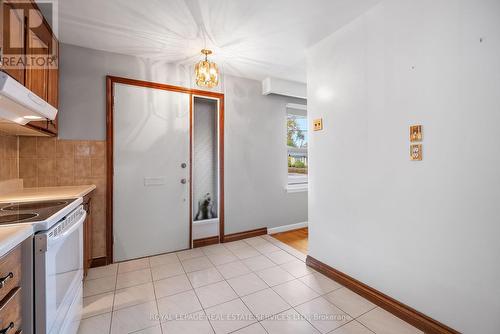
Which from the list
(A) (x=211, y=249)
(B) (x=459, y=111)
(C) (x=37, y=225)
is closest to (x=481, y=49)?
(B) (x=459, y=111)

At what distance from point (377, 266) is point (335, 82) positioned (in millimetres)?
1768

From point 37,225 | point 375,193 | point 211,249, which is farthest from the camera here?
point 211,249

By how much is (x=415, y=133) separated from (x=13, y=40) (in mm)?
2808

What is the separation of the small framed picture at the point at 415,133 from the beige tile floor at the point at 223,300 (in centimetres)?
138

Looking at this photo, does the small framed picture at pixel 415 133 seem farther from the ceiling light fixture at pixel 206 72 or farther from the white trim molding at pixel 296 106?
the white trim molding at pixel 296 106

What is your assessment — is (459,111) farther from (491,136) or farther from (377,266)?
(377,266)

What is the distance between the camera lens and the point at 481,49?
1364mm

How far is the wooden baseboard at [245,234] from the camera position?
3.34 meters

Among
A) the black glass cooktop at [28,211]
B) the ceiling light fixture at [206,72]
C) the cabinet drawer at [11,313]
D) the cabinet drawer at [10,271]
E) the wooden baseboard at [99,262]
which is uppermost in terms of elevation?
the ceiling light fixture at [206,72]

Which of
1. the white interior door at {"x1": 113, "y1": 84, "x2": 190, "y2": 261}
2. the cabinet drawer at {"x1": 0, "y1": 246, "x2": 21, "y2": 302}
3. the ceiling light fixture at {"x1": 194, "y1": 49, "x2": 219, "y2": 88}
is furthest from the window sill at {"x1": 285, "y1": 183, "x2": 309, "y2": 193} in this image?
the cabinet drawer at {"x1": 0, "y1": 246, "x2": 21, "y2": 302}

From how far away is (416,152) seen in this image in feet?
5.48

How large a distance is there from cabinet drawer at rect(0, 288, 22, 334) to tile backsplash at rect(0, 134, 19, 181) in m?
1.59

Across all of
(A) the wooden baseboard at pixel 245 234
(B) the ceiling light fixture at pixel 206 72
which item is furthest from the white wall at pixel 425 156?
(A) the wooden baseboard at pixel 245 234

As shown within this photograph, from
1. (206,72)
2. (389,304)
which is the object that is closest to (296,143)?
(206,72)
